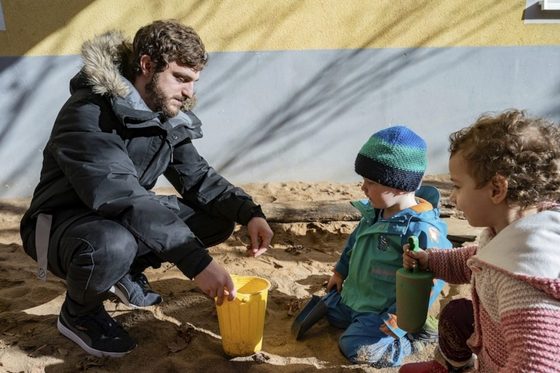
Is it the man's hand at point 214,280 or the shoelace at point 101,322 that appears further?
the shoelace at point 101,322

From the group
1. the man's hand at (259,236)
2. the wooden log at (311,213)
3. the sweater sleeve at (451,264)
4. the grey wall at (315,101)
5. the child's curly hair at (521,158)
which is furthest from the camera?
the grey wall at (315,101)

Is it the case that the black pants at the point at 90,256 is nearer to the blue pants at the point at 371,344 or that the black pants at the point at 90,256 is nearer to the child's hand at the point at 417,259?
the blue pants at the point at 371,344

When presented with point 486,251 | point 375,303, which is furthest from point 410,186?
point 486,251

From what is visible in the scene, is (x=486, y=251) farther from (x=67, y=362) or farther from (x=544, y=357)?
(x=67, y=362)

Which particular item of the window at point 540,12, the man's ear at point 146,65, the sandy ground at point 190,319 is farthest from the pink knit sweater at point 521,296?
the window at point 540,12

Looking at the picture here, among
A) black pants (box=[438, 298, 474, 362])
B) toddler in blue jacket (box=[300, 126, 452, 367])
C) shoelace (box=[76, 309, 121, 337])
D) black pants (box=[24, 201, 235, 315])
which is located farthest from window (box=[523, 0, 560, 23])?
shoelace (box=[76, 309, 121, 337])

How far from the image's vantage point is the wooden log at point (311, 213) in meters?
3.98

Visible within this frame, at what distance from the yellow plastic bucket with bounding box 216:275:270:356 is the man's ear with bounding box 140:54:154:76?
962 mm

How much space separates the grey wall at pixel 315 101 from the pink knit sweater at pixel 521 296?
10.5 ft

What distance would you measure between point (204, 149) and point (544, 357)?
3670 millimetres

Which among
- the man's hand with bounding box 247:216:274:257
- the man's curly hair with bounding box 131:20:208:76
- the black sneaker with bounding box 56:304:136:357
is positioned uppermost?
the man's curly hair with bounding box 131:20:208:76

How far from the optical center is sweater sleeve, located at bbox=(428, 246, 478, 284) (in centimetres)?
222

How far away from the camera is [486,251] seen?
6.08ft

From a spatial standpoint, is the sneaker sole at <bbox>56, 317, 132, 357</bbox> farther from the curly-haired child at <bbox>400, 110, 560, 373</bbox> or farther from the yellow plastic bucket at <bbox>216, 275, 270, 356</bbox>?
the curly-haired child at <bbox>400, 110, 560, 373</bbox>
